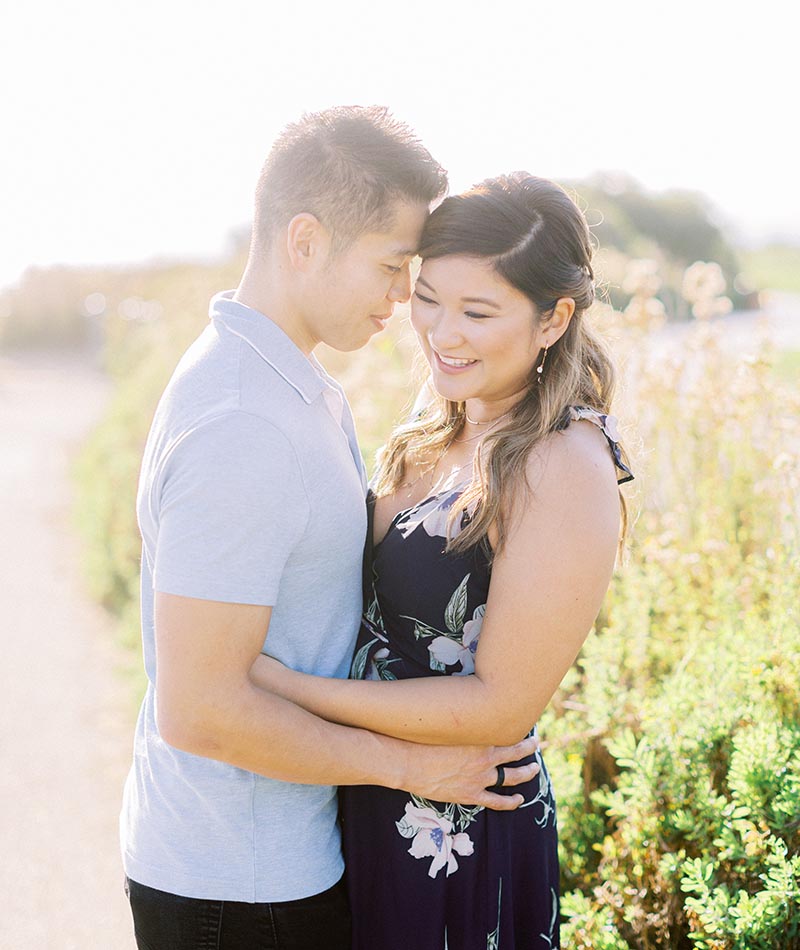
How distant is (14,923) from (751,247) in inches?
950

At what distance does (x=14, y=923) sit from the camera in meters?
3.60

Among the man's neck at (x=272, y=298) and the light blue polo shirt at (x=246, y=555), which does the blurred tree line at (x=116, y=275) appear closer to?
the man's neck at (x=272, y=298)

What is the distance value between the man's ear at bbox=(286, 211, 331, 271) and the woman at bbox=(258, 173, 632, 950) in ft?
0.89

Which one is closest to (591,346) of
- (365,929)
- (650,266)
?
(365,929)

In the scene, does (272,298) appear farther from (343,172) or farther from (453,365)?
(453,365)

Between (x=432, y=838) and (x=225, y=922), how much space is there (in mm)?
445

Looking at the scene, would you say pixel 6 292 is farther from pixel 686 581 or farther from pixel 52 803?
pixel 686 581

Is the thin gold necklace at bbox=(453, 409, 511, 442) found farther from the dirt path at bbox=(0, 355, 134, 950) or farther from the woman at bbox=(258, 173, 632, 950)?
the dirt path at bbox=(0, 355, 134, 950)

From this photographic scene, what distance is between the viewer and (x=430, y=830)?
197cm

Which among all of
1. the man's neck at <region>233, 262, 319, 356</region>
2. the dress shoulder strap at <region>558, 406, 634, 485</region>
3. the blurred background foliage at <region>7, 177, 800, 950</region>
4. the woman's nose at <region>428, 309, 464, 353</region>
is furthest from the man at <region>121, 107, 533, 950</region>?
the blurred background foliage at <region>7, 177, 800, 950</region>

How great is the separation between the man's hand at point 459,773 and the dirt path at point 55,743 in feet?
7.33

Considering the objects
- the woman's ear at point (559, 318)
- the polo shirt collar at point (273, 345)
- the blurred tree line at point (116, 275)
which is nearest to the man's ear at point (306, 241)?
the polo shirt collar at point (273, 345)

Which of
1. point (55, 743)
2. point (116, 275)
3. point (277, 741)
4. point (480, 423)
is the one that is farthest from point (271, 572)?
point (116, 275)

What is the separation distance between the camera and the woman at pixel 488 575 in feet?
5.98
